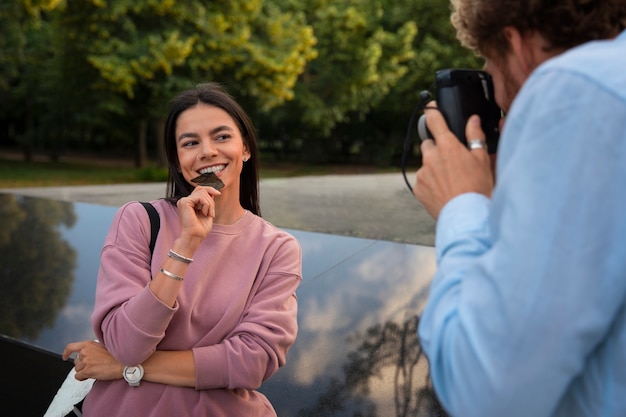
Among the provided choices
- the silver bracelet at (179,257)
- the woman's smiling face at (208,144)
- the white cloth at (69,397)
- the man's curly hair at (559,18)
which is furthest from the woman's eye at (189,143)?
the man's curly hair at (559,18)

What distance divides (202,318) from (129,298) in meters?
0.21

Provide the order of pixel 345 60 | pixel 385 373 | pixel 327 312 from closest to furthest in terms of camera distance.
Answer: pixel 385 373, pixel 327 312, pixel 345 60

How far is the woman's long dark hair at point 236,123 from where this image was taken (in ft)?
6.07

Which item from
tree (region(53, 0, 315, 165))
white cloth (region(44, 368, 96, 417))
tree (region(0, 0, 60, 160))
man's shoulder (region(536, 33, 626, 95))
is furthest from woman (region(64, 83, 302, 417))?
tree (region(53, 0, 315, 165))

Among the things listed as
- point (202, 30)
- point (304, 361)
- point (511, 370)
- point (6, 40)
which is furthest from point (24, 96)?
point (511, 370)

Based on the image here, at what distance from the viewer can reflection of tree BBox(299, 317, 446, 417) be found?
229 centimetres

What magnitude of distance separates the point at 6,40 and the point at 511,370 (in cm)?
2135

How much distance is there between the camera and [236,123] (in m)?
1.89

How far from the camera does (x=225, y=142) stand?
1.82 m

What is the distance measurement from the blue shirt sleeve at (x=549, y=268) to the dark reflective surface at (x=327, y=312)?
1.62 meters

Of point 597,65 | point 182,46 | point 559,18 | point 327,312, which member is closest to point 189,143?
point 559,18

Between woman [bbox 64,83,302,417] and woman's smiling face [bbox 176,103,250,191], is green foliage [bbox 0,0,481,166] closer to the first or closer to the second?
woman's smiling face [bbox 176,103,250,191]

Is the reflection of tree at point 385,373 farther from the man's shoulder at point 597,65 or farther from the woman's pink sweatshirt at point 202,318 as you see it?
the man's shoulder at point 597,65

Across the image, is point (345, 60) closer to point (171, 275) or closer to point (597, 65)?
point (171, 275)
